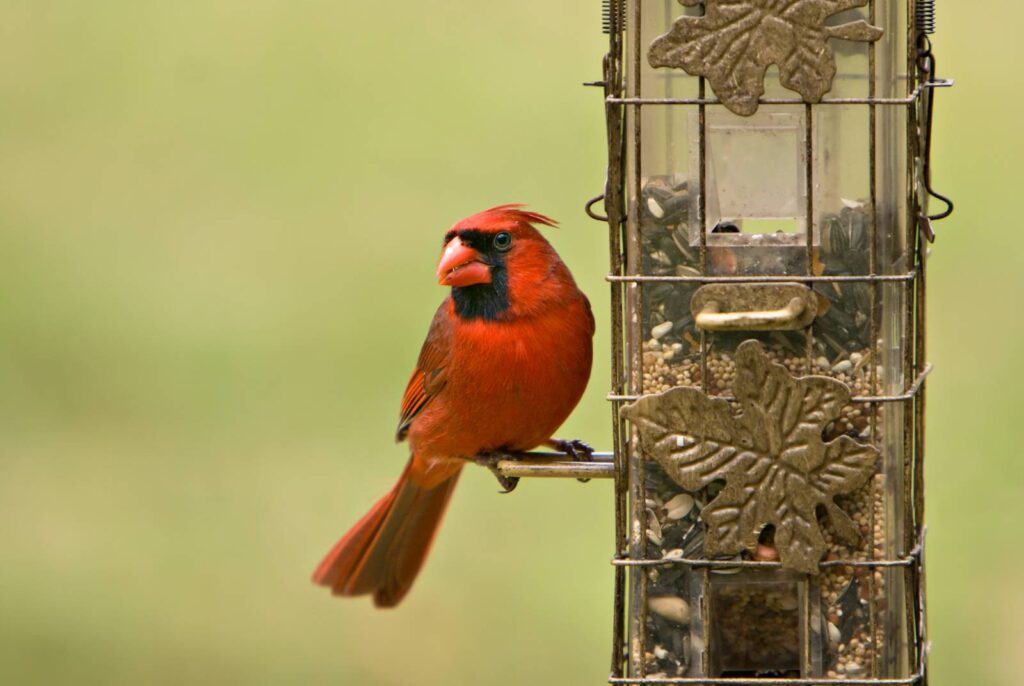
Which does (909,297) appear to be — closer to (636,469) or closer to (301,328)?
(636,469)

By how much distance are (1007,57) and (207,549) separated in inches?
169

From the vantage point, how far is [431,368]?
4.95 meters

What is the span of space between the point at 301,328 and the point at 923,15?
469 centimetres

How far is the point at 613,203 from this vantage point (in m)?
4.04

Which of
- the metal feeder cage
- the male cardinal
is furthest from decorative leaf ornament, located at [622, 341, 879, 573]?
the male cardinal

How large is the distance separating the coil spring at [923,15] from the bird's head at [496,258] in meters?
1.01

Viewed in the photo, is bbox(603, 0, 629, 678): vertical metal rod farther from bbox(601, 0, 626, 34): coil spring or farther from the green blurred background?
the green blurred background

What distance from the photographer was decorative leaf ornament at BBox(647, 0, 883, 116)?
12.4ft

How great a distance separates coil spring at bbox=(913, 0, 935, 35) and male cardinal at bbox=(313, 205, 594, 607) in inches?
38.8

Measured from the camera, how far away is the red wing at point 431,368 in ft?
16.0

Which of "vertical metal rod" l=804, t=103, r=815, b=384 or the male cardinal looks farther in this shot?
the male cardinal

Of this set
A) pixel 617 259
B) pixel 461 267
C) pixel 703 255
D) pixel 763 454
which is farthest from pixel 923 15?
pixel 461 267

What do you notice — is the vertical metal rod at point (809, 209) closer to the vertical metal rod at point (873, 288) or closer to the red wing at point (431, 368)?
the vertical metal rod at point (873, 288)

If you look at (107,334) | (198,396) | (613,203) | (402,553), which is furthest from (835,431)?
(107,334)
